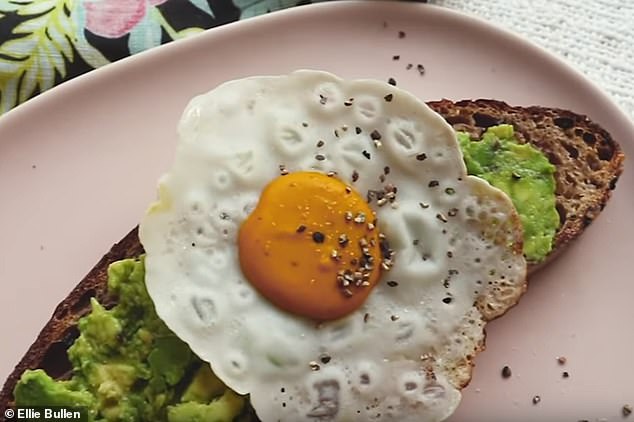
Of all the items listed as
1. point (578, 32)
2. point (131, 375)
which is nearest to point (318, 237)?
point (131, 375)

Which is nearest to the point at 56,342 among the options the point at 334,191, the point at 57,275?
the point at 57,275

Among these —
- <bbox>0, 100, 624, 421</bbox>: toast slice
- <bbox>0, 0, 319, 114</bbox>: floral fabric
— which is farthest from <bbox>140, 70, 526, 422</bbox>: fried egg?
<bbox>0, 0, 319, 114</bbox>: floral fabric

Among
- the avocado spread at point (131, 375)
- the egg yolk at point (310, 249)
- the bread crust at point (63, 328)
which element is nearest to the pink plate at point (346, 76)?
the bread crust at point (63, 328)

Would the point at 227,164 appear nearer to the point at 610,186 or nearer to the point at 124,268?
the point at 124,268

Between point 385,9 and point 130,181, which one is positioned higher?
point 385,9

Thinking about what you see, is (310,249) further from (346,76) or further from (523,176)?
(346,76)

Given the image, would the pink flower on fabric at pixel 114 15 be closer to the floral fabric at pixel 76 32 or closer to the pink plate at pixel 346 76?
the floral fabric at pixel 76 32

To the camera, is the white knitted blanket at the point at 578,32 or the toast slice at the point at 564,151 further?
the white knitted blanket at the point at 578,32

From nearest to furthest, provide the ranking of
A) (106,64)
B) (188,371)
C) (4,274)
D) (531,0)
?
1. (188,371)
2. (4,274)
3. (106,64)
4. (531,0)
